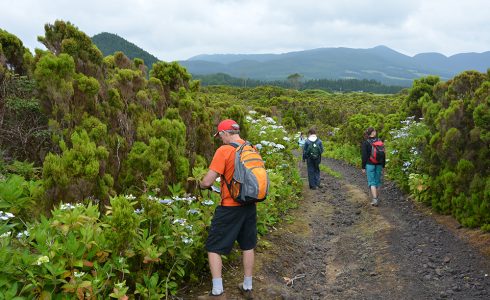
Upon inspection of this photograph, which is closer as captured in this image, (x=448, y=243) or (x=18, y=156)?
(x=18, y=156)

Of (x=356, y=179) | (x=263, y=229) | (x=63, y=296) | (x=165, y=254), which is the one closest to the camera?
(x=63, y=296)

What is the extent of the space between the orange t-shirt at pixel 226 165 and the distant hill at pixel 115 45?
4406 inches

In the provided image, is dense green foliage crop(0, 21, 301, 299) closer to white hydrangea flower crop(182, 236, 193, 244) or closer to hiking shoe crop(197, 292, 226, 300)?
white hydrangea flower crop(182, 236, 193, 244)

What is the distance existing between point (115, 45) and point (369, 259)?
13529 centimetres

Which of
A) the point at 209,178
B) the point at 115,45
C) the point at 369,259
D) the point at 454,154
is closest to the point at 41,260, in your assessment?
the point at 209,178

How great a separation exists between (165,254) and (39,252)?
1.32 metres

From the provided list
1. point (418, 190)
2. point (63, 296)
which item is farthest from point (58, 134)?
point (418, 190)

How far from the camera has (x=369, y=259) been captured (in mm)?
6695

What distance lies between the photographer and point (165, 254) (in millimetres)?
4422

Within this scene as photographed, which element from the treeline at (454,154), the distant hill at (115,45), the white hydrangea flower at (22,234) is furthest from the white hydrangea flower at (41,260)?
the distant hill at (115,45)

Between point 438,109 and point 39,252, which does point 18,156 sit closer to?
point 39,252

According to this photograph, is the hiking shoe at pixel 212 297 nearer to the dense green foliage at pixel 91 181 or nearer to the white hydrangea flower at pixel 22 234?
the dense green foliage at pixel 91 181

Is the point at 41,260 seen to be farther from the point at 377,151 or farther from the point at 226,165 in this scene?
the point at 377,151

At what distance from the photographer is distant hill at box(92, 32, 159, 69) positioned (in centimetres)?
11749
